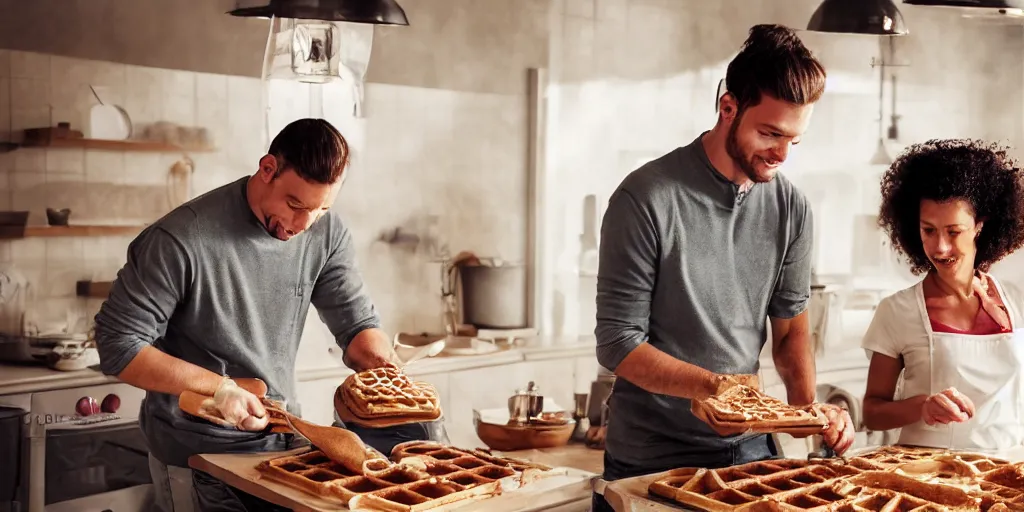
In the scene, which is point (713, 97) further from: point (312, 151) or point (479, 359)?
point (312, 151)

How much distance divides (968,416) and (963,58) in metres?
3.93

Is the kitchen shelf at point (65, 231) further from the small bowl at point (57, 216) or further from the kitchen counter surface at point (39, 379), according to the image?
the kitchen counter surface at point (39, 379)

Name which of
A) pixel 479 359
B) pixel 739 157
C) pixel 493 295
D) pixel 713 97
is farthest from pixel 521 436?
pixel 713 97

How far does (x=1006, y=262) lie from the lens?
5.70 m

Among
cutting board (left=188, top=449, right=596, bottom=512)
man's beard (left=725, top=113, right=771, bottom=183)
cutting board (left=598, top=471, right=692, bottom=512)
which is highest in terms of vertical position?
man's beard (left=725, top=113, right=771, bottom=183)

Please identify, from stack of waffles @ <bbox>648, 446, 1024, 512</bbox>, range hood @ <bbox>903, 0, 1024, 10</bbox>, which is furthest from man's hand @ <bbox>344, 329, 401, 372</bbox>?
range hood @ <bbox>903, 0, 1024, 10</bbox>

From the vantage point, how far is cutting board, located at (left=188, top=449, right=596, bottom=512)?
2.31 metres

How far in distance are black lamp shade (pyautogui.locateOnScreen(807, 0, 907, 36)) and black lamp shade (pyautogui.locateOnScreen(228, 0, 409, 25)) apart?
157 cm

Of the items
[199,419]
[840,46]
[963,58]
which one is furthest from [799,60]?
[963,58]

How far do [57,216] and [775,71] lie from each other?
95.6 inches

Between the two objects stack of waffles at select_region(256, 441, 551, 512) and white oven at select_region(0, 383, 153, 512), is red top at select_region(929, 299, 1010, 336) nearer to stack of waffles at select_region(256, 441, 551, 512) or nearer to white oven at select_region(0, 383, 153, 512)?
stack of waffles at select_region(256, 441, 551, 512)

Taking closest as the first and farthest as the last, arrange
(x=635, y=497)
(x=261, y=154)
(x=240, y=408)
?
(x=635, y=497), (x=240, y=408), (x=261, y=154)

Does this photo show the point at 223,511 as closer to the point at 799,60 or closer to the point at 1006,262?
the point at 799,60

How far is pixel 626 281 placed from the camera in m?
2.50
